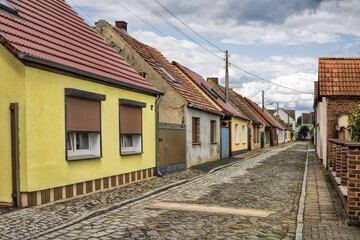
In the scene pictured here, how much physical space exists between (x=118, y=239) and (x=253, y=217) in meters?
2.85

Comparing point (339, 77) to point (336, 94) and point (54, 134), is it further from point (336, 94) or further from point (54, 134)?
point (54, 134)

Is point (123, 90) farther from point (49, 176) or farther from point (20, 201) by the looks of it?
point (20, 201)

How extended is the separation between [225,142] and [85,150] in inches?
655

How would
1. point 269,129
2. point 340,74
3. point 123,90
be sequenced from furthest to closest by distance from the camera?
1. point 269,129
2. point 340,74
3. point 123,90

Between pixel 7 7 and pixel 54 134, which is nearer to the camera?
pixel 54 134

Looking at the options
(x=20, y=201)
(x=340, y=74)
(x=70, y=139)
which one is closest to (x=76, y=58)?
(x=70, y=139)

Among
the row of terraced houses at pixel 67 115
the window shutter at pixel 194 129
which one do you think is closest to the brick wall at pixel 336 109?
the window shutter at pixel 194 129

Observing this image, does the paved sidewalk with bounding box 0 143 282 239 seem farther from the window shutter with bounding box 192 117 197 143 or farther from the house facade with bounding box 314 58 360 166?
the house facade with bounding box 314 58 360 166

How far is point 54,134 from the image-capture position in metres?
8.88

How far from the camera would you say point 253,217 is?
7.80 meters

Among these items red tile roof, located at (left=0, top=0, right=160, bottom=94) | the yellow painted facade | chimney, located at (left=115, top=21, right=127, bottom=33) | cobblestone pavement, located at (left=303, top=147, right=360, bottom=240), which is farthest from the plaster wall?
the yellow painted facade

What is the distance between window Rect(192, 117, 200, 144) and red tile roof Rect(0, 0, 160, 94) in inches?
242

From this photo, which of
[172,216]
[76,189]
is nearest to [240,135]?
[76,189]

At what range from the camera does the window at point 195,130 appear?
65.0ft
